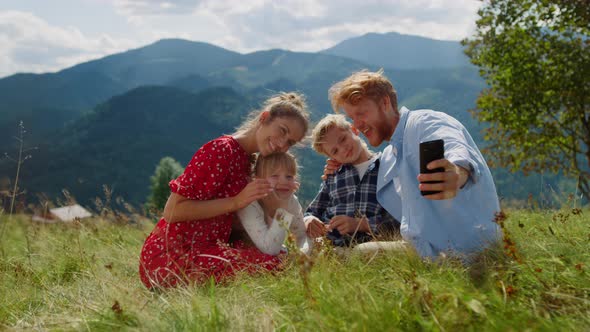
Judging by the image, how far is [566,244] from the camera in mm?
3502

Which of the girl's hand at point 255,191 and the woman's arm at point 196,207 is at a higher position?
the girl's hand at point 255,191

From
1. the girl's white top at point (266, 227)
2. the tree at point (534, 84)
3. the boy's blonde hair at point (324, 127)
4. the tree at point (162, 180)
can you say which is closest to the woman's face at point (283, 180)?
the girl's white top at point (266, 227)

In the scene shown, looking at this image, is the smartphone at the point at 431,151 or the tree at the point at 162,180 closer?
the smartphone at the point at 431,151

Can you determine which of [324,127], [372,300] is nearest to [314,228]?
[324,127]

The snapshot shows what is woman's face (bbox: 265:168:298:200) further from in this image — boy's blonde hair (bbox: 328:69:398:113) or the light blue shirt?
the light blue shirt

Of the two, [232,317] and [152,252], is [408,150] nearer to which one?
[232,317]

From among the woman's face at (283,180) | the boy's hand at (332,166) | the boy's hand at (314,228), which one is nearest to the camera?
the woman's face at (283,180)

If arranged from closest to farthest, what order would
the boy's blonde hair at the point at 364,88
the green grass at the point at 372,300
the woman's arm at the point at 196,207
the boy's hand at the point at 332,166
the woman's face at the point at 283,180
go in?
the green grass at the point at 372,300
the woman's arm at the point at 196,207
the boy's blonde hair at the point at 364,88
the woman's face at the point at 283,180
the boy's hand at the point at 332,166

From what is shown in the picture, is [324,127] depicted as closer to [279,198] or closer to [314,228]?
[279,198]

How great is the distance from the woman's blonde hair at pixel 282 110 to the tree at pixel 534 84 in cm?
1200

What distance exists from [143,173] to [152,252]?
13846 cm

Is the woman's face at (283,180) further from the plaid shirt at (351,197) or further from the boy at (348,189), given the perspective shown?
the plaid shirt at (351,197)

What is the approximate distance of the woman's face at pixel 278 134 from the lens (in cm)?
441

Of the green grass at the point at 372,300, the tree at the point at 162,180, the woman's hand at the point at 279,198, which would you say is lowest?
the tree at the point at 162,180
